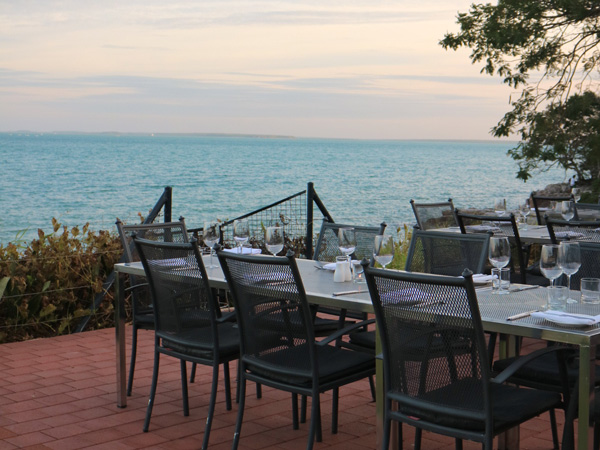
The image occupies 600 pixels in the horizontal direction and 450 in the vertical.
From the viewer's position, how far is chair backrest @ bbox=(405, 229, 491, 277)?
14.0ft

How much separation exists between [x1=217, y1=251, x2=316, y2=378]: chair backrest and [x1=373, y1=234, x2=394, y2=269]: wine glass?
0.59 meters

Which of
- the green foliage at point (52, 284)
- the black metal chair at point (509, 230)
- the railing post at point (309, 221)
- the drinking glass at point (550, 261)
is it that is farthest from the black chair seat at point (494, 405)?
the railing post at point (309, 221)

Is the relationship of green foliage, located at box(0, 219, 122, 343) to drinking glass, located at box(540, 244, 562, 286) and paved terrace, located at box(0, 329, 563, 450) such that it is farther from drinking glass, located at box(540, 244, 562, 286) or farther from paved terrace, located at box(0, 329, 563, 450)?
drinking glass, located at box(540, 244, 562, 286)

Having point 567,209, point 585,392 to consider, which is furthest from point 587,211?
point 585,392

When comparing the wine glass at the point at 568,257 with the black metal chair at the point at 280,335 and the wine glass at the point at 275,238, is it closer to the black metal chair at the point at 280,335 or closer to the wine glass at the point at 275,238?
the black metal chair at the point at 280,335

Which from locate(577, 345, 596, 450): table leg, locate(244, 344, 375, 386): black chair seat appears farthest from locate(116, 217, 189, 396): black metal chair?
locate(577, 345, 596, 450): table leg

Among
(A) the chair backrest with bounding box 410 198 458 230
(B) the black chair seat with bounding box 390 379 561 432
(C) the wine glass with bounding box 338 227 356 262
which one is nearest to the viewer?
(B) the black chair seat with bounding box 390 379 561 432

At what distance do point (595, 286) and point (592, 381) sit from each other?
564 millimetres

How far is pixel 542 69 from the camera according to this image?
400 inches

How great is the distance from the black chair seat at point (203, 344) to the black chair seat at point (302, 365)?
13.5 inches

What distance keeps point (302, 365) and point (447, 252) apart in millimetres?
1287

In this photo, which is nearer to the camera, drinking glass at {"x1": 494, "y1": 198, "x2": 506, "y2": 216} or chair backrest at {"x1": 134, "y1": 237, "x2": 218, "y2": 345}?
chair backrest at {"x1": 134, "y1": 237, "x2": 218, "y2": 345}

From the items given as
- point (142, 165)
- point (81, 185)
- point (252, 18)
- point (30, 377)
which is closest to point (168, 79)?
point (142, 165)

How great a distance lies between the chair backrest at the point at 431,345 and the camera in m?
2.78
